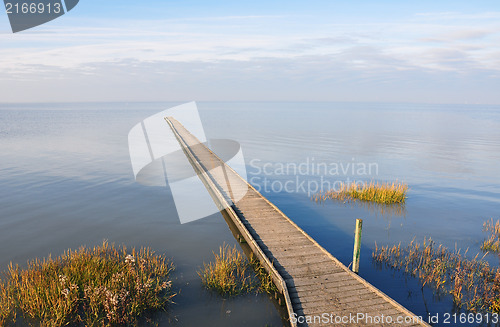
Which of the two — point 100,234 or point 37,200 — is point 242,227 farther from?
point 37,200

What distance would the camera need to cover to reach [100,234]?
48.2ft

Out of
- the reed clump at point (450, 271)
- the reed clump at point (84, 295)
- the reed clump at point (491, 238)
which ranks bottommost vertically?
the reed clump at point (491, 238)

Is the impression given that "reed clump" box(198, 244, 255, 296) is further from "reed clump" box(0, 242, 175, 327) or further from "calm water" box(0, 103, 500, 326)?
"reed clump" box(0, 242, 175, 327)

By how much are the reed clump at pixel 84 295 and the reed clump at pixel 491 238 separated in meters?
13.2

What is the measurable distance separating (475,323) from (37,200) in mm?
21435

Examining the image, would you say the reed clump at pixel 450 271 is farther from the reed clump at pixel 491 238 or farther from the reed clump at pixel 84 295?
the reed clump at pixel 84 295

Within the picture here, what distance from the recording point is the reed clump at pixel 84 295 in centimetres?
847

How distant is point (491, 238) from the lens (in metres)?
14.5

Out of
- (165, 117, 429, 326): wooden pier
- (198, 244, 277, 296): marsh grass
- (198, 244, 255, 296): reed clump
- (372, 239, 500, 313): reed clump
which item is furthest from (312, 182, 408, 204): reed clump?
(198, 244, 255, 296): reed clump

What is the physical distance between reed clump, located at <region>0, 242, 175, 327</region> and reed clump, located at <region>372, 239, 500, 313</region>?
8.54 meters

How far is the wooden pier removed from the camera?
798 cm

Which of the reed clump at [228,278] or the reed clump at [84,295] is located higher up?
the reed clump at [84,295]

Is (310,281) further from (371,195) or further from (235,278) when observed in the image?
(371,195)

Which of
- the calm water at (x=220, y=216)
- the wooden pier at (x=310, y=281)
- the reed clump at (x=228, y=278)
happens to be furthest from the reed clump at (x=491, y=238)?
the reed clump at (x=228, y=278)
